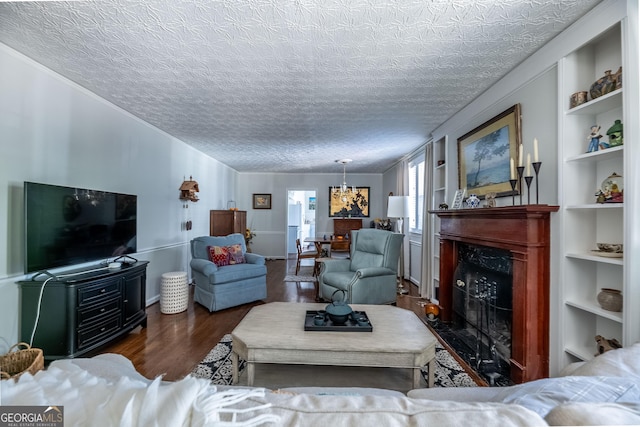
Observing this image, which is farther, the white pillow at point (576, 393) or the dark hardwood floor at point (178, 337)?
the dark hardwood floor at point (178, 337)

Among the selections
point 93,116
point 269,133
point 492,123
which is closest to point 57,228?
point 93,116

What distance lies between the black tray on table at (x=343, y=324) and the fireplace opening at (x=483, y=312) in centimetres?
102

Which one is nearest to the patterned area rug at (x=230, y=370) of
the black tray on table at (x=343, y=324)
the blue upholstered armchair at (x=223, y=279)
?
the black tray on table at (x=343, y=324)

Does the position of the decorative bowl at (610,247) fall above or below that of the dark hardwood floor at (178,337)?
above

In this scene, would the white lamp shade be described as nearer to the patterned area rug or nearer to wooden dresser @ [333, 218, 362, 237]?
the patterned area rug

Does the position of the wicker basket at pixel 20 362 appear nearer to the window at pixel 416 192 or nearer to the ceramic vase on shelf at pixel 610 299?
the ceramic vase on shelf at pixel 610 299

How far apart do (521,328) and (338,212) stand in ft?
19.2

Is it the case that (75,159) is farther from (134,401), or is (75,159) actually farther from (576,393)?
(576,393)

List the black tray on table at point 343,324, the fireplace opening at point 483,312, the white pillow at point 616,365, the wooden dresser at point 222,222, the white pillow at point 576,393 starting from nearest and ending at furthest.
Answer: the white pillow at point 576,393 → the white pillow at point 616,365 → the black tray on table at point 343,324 → the fireplace opening at point 483,312 → the wooden dresser at point 222,222

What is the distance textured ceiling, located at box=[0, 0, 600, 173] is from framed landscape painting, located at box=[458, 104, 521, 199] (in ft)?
1.32

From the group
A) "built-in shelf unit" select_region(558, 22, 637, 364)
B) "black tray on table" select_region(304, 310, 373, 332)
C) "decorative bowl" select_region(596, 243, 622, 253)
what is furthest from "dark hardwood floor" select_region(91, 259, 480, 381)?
"decorative bowl" select_region(596, 243, 622, 253)

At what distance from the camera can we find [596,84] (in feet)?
5.47

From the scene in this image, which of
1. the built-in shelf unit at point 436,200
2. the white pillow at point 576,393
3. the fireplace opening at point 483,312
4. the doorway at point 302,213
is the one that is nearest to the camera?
the white pillow at point 576,393

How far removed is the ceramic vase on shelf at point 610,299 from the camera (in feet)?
5.13
